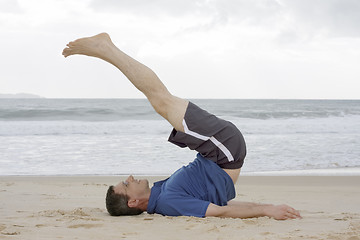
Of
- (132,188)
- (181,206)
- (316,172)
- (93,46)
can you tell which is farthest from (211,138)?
(316,172)

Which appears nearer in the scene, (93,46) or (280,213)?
(280,213)

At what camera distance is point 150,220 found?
3826 mm

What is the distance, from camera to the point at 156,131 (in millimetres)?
18844

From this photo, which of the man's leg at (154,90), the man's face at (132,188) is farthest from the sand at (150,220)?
the man's leg at (154,90)

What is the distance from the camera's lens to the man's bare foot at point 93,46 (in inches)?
167

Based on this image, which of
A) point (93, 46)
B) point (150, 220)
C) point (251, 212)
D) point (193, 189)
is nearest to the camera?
point (150, 220)

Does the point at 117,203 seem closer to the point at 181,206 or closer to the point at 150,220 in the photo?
the point at 150,220

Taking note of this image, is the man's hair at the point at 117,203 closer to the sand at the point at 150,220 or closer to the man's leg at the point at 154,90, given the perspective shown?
the sand at the point at 150,220

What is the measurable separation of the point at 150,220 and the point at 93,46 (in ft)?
5.34

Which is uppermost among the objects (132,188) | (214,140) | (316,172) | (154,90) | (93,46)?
(93,46)

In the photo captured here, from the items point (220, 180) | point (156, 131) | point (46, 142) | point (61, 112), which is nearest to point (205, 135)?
point (220, 180)

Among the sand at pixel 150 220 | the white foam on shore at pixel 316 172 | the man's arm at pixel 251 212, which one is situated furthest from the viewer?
the white foam on shore at pixel 316 172

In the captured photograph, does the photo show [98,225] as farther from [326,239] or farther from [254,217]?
[326,239]

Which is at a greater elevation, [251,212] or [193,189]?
[193,189]
